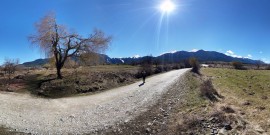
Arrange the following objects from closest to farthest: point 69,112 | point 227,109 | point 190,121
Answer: point 190,121
point 227,109
point 69,112

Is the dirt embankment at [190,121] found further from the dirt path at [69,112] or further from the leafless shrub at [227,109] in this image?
the dirt path at [69,112]

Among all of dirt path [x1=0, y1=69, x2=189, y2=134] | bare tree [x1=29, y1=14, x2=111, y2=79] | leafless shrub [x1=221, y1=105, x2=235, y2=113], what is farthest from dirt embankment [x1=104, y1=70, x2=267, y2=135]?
bare tree [x1=29, y1=14, x2=111, y2=79]

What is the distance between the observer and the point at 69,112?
70.4ft

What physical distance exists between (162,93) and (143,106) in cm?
605

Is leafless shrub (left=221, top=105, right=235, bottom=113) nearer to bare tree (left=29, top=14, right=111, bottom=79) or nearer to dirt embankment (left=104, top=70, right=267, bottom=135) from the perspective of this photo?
dirt embankment (left=104, top=70, right=267, bottom=135)

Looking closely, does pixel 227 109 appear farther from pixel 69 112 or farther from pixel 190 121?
pixel 69 112

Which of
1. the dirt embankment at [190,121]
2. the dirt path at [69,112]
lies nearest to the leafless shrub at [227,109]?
the dirt embankment at [190,121]

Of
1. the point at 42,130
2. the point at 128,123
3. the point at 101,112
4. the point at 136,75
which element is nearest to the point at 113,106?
the point at 101,112

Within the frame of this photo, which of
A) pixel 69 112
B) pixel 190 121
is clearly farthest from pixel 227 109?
pixel 69 112

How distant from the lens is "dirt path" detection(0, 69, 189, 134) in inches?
677

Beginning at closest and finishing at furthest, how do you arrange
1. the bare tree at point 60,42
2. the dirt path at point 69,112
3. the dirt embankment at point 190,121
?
1. the dirt embankment at point 190,121
2. the dirt path at point 69,112
3. the bare tree at point 60,42

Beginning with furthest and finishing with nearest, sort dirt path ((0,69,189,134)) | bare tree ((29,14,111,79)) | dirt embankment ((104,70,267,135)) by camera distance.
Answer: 1. bare tree ((29,14,111,79))
2. dirt path ((0,69,189,134))
3. dirt embankment ((104,70,267,135))

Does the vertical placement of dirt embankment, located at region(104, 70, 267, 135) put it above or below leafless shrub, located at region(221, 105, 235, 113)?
below

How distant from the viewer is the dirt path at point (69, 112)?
17188mm
